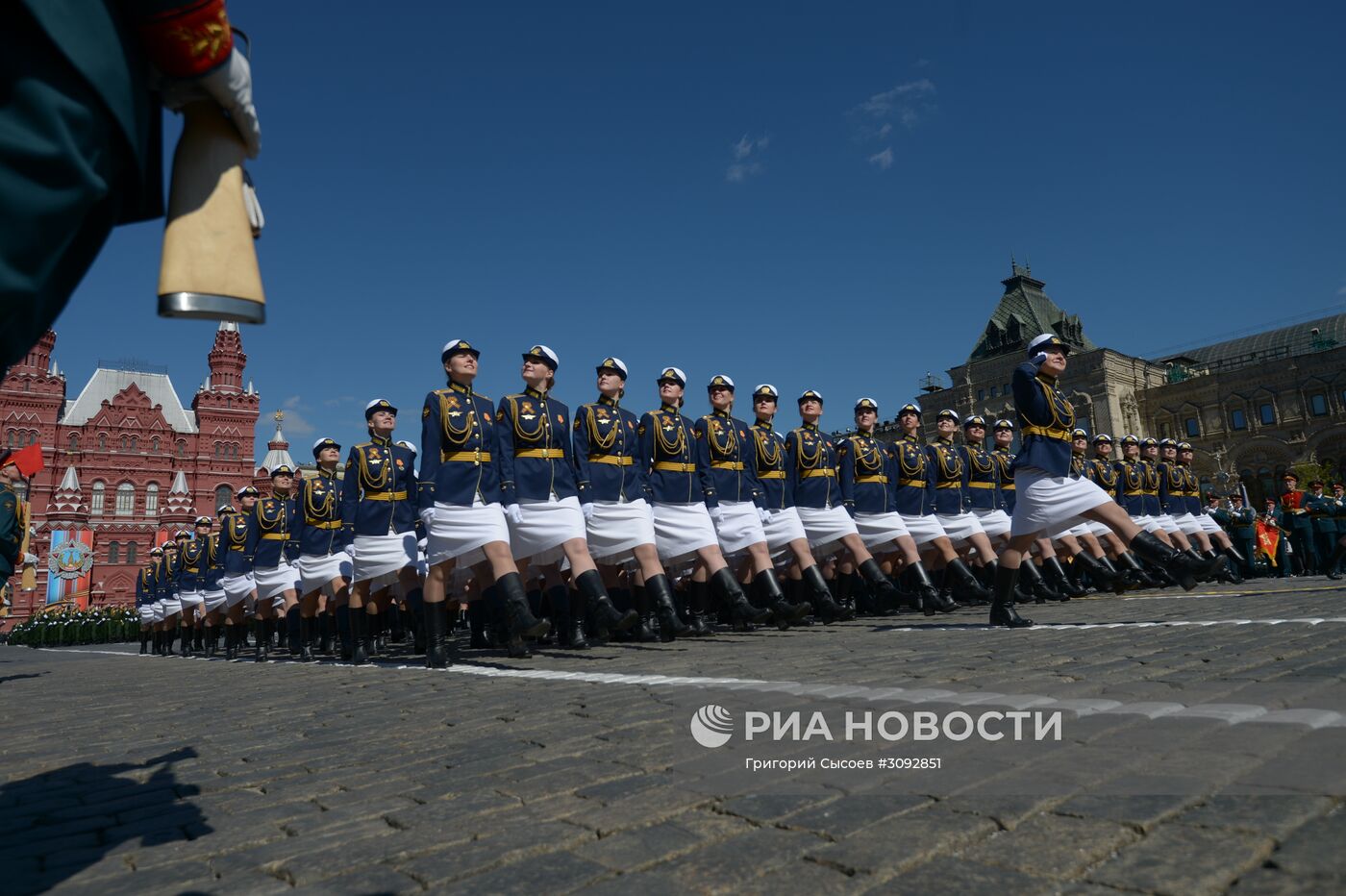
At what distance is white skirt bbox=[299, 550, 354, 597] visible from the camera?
10.5 m

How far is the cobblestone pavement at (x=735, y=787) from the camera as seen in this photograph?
5.65 ft

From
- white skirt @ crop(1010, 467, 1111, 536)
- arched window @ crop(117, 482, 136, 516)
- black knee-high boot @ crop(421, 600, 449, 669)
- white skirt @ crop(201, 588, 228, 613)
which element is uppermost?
arched window @ crop(117, 482, 136, 516)

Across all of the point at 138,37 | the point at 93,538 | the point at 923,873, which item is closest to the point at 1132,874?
the point at 923,873

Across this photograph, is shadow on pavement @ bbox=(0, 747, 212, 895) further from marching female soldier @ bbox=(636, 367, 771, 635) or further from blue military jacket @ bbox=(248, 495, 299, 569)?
blue military jacket @ bbox=(248, 495, 299, 569)

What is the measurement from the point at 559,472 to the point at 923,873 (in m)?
5.98

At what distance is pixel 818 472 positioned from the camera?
9953 millimetres

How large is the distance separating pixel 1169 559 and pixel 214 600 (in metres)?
14.2

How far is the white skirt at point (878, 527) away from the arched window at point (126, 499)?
7662cm

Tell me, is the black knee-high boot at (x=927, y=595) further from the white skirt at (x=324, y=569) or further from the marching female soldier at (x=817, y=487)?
the white skirt at (x=324, y=569)

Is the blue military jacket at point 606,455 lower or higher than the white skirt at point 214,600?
higher

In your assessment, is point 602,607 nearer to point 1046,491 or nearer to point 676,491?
point 676,491

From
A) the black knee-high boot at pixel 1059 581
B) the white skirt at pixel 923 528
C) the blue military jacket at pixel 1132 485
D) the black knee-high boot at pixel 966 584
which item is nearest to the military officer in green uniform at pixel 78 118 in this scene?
the black knee-high boot at pixel 966 584

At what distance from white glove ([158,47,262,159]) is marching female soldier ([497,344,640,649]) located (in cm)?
490

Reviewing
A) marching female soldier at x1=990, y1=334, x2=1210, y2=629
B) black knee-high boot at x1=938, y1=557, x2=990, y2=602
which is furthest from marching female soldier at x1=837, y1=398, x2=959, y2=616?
marching female soldier at x1=990, y1=334, x2=1210, y2=629
